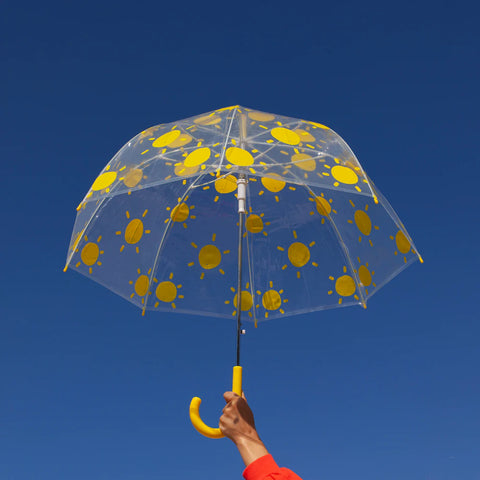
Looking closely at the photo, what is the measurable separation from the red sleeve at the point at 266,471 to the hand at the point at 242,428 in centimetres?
5

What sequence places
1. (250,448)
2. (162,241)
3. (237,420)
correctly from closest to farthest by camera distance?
(250,448) < (237,420) < (162,241)

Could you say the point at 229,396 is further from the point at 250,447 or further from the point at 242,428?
the point at 250,447

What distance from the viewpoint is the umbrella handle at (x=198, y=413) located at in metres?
2.90

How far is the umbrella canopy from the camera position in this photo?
14.1 feet

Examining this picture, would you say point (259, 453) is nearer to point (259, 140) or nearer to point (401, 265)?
point (259, 140)

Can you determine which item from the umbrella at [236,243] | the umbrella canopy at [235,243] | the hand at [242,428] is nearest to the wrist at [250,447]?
the hand at [242,428]

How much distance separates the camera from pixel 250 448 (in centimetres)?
258

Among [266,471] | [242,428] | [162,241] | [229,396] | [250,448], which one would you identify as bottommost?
[266,471]

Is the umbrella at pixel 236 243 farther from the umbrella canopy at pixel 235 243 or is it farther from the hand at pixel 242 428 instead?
the hand at pixel 242 428

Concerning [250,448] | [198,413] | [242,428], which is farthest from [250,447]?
[198,413]

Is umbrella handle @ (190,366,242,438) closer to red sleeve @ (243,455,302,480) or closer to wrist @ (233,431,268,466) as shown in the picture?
wrist @ (233,431,268,466)

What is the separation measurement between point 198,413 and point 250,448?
0.52 m

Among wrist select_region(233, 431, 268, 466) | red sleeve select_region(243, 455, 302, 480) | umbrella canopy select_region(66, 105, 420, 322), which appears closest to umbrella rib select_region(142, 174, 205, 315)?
umbrella canopy select_region(66, 105, 420, 322)

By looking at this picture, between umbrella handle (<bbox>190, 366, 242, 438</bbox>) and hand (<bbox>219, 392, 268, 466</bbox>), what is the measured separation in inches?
4.3
